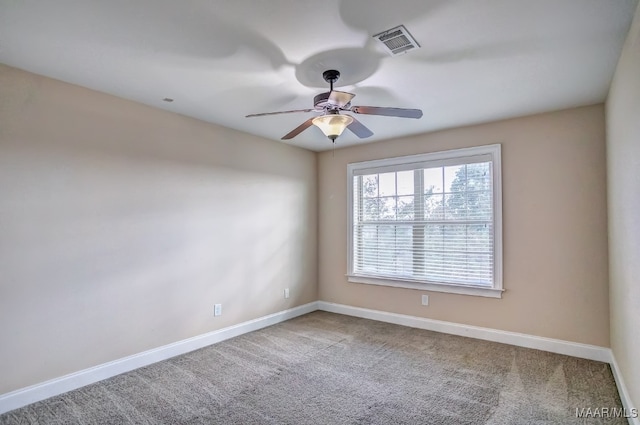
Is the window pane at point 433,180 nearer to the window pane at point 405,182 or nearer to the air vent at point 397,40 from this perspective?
the window pane at point 405,182

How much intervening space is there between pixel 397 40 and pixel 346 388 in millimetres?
2637

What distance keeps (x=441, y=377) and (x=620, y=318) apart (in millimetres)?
1473

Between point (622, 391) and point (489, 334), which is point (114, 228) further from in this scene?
point (622, 391)

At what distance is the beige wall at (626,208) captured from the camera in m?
2.04

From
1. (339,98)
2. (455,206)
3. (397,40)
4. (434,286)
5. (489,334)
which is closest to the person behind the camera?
(397,40)

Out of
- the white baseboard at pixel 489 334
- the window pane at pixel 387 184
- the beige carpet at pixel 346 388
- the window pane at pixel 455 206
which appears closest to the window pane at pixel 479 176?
the window pane at pixel 455 206

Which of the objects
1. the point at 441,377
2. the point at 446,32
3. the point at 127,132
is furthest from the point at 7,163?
the point at 441,377

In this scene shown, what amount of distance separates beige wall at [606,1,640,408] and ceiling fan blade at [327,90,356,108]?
1.66 meters

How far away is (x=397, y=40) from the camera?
218cm

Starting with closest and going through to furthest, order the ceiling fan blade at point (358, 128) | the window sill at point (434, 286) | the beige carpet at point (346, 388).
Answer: the beige carpet at point (346, 388), the ceiling fan blade at point (358, 128), the window sill at point (434, 286)

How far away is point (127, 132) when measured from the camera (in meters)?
3.21

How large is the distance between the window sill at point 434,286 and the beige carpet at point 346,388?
1.80 ft

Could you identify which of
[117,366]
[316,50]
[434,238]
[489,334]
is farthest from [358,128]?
[117,366]

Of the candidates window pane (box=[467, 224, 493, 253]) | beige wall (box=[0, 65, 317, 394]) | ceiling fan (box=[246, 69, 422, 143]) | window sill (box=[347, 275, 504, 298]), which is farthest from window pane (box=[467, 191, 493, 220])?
beige wall (box=[0, 65, 317, 394])
